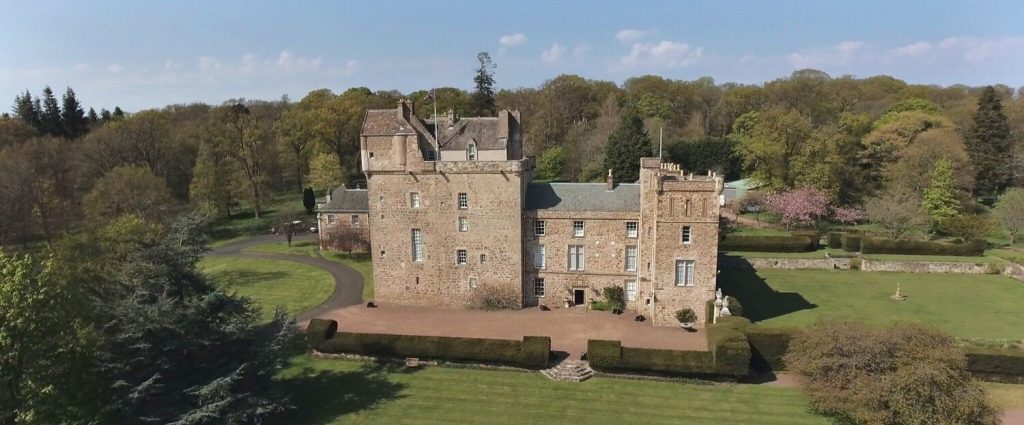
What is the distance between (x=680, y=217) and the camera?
109 ft

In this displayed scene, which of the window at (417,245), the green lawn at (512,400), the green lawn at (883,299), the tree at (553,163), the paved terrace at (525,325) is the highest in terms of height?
the tree at (553,163)

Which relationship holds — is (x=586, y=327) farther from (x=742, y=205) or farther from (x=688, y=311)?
(x=742, y=205)

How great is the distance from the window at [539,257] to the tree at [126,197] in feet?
Result: 130

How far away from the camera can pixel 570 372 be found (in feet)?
93.9

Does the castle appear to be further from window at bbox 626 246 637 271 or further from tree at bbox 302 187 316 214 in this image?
tree at bbox 302 187 316 214

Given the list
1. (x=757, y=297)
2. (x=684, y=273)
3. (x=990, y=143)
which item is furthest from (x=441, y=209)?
(x=990, y=143)

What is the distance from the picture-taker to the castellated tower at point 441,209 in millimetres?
36812

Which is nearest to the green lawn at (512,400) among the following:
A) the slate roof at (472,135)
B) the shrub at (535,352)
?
the shrub at (535,352)

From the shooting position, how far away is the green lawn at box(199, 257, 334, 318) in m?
40.8

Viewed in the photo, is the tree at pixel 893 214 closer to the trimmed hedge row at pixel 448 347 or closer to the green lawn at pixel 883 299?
the green lawn at pixel 883 299

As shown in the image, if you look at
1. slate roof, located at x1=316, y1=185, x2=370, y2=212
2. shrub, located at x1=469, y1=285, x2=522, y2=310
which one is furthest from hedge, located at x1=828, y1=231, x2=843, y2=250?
slate roof, located at x1=316, y1=185, x2=370, y2=212

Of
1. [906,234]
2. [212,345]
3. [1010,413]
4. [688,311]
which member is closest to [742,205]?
[906,234]

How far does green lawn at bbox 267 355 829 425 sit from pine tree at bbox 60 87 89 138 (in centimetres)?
7565

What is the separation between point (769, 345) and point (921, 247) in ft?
102
